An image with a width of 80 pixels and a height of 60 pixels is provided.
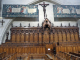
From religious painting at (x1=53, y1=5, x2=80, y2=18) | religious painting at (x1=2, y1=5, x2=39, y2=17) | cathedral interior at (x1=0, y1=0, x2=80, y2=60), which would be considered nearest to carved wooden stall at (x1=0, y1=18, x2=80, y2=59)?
cathedral interior at (x1=0, y1=0, x2=80, y2=60)

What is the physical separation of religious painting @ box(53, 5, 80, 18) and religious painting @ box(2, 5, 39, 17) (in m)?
2.42

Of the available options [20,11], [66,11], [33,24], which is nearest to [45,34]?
[33,24]

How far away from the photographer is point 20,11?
1024cm

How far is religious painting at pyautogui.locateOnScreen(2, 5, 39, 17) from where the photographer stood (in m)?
10.1

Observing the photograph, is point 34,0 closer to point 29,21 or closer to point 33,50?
point 29,21

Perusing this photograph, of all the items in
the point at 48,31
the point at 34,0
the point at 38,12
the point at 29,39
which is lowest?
the point at 29,39

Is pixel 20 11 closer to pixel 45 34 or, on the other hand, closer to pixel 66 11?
pixel 45 34

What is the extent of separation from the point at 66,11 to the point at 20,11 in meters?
5.55

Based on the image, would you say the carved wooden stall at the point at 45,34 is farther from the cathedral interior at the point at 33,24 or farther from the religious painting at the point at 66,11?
the religious painting at the point at 66,11

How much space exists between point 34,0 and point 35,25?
324cm

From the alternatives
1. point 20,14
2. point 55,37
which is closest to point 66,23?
point 55,37

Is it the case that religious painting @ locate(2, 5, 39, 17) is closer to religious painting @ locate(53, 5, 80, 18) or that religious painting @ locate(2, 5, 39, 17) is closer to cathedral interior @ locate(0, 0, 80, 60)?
cathedral interior @ locate(0, 0, 80, 60)

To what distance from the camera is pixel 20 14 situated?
401 inches

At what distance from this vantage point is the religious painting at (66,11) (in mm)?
10406
